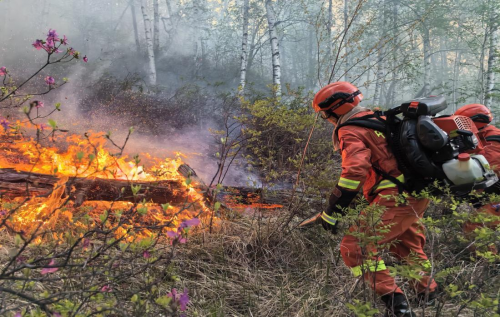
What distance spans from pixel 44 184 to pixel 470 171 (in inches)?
180

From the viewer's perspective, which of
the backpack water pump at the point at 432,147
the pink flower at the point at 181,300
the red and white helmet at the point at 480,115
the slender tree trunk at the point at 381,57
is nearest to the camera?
the pink flower at the point at 181,300

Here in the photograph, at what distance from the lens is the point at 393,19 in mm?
17125

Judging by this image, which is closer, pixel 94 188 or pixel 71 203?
pixel 71 203

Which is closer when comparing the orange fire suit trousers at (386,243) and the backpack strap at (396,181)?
the orange fire suit trousers at (386,243)

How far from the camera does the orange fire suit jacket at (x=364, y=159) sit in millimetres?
2412

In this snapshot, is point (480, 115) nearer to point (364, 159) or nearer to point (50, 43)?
point (364, 159)

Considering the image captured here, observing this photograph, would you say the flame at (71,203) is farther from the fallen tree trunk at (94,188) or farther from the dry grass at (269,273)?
the dry grass at (269,273)

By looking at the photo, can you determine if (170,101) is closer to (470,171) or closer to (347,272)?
(347,272)

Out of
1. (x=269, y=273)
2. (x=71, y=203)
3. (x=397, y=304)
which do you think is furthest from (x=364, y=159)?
(x=71, y=203)

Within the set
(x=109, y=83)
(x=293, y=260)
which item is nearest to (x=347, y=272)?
(x=293, y=260)

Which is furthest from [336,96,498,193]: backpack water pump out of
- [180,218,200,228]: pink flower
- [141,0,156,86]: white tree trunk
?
[141,0,156,86]: white tree trunk

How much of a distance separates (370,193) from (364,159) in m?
0.47

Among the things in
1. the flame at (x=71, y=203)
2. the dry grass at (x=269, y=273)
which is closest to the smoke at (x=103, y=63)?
the flame at (x=71, y=203)

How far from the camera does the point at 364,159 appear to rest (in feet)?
7.98
